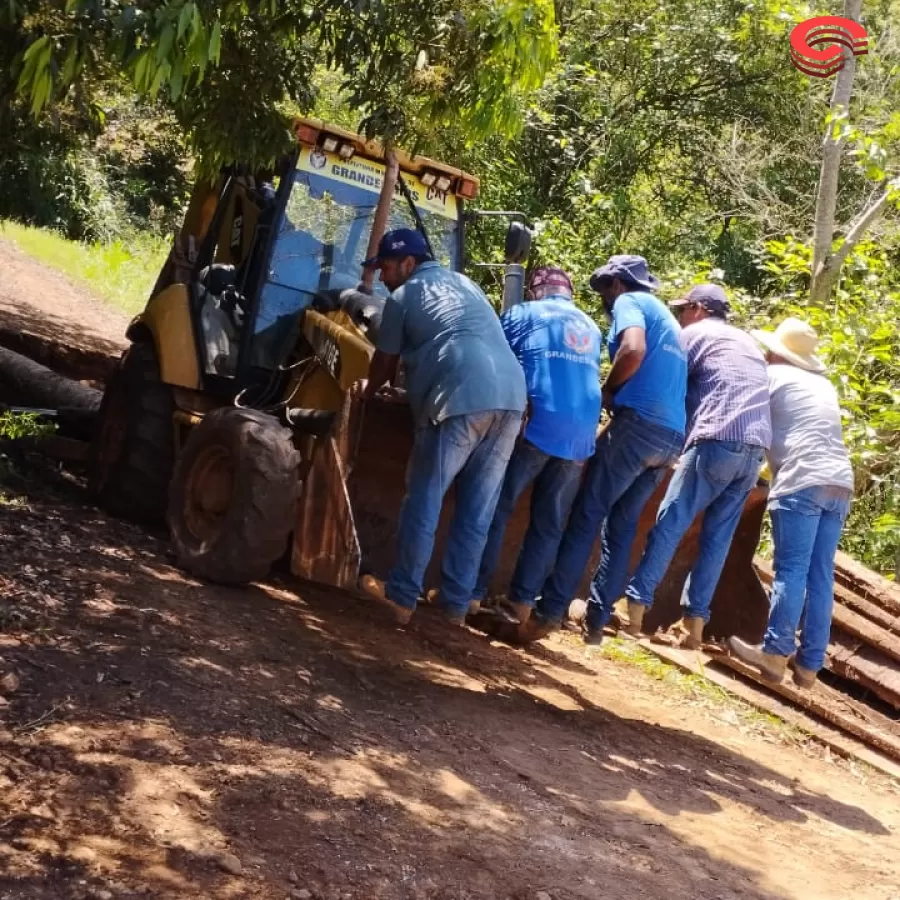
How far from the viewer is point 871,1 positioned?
18734mm

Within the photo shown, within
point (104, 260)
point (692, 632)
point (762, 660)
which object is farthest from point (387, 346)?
point (104, 260)

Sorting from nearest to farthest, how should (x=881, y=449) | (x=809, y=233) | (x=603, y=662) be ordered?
(x=603, y=662), (x=881, y=449), (x=809, y=233)

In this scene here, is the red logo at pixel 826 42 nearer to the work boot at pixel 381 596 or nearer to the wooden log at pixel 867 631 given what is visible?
the wooden log at pixel 867 631

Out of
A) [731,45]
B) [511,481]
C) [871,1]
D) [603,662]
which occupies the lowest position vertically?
[603,662]

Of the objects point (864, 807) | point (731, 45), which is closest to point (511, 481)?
point (864, 807)

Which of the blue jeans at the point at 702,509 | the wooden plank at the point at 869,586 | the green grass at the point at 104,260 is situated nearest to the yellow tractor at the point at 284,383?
the blue jeans at the point at 702,509

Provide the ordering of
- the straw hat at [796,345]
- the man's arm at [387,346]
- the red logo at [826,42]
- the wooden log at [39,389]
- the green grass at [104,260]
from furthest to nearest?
the green grass at [104,260]
the red logo at [826,42]
the wooden log at [39,389]
the straw hat at [796,345]
the man's arm at [387,346]

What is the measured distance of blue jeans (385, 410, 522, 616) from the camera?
604 cm

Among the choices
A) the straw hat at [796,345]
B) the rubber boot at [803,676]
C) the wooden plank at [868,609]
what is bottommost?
the rubber boot at [803,676]

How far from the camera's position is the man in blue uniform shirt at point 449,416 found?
237 inches

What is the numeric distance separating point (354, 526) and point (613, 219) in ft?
38.2

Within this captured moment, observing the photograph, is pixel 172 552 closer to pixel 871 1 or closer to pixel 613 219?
pixel 613 219

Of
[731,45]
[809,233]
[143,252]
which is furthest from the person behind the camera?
[143,252]

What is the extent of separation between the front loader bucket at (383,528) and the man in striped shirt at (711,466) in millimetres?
751
